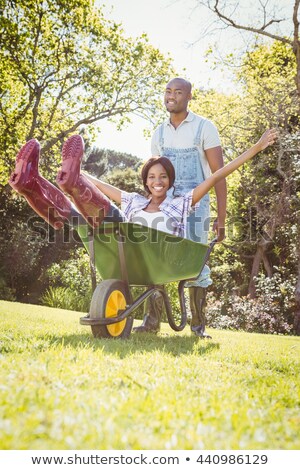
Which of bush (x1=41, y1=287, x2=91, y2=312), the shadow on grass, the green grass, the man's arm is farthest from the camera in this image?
bush (x1=41, y1=287, x2=91, y2=312)

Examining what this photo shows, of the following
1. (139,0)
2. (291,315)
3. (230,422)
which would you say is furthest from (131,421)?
(291,315)

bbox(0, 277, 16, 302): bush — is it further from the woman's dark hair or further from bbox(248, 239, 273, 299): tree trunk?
the woman's dark hair

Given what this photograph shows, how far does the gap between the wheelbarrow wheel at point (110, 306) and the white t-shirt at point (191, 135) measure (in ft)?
3.97

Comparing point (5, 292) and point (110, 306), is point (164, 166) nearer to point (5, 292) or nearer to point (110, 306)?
point (110, 306)

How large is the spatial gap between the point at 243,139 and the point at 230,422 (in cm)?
1089

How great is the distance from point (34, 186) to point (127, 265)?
0.77 metres

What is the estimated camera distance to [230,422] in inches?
52.2

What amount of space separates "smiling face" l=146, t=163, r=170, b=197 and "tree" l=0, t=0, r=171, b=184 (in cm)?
709

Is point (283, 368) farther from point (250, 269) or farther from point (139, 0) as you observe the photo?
point (250, 269)

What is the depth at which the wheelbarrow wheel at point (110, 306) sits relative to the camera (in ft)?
8.54

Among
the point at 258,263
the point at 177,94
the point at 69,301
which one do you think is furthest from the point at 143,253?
the point at 258,263

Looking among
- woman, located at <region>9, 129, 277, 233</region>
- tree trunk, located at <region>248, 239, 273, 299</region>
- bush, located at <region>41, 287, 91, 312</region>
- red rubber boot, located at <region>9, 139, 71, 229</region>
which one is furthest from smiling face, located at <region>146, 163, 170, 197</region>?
tree trunk, located at <region>248, 239, 273, 299</region>

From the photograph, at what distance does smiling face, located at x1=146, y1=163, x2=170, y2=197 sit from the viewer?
3.25 metres

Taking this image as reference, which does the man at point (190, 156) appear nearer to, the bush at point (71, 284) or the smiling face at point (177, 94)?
the smiling face at point (177, 94)
